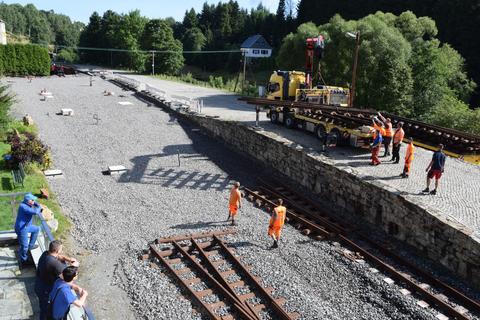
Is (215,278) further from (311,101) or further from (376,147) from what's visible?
(311,101)

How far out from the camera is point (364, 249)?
1423 cm

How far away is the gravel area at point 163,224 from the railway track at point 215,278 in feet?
1.24

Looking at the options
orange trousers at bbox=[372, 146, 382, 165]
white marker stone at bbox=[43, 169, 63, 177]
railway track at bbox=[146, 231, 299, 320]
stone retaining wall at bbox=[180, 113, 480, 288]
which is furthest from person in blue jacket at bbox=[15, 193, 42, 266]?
orange trousers at bbox=[372, 146, 382, 165]

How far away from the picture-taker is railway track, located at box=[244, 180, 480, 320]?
37.2 ft

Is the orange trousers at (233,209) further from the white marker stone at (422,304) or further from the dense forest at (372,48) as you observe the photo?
the dense forest at (372,48)

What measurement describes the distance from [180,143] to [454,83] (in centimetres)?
2970

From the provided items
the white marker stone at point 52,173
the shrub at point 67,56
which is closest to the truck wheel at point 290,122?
the white marker stone at point 52,173

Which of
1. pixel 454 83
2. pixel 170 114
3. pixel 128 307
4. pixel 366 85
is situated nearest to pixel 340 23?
pixel 366 85

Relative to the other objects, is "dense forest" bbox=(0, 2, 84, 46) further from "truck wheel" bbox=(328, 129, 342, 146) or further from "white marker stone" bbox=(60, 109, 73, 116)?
"truck wheel" bbox=(328, 129, 342, 146)

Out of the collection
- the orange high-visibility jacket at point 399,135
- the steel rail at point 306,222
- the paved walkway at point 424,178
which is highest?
the orange high-visibility jacket at point 399,135

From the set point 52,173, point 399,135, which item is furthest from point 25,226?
point 399,135

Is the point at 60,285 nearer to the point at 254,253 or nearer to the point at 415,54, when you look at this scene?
the point at 254,253

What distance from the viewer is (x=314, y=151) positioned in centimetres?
2066

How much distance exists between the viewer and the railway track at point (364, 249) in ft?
37.2
